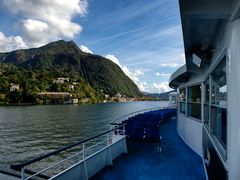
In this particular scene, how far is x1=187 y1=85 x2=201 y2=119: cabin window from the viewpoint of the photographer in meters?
7.98

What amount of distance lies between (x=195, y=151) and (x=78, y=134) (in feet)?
70.7

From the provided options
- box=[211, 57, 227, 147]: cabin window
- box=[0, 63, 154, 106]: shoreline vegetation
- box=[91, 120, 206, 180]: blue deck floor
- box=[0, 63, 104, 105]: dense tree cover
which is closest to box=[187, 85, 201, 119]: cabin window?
box=[91, 120, 206, 180]: blue deck floor

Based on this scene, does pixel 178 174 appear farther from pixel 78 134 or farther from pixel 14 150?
pixel 78 134

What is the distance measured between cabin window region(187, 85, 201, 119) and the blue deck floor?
126cm

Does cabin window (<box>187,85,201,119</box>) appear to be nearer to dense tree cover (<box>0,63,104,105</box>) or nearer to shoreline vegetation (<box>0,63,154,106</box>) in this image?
shoreline vegetation (<box>0,63,154,106</box>)

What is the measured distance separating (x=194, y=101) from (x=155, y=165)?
325 cm

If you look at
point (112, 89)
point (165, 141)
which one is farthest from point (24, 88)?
point (165, 141)

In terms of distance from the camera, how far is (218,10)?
7.40 ft


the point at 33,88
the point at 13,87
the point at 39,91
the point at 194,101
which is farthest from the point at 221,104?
the point at 33,88

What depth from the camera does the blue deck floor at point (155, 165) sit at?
5480 millimetres

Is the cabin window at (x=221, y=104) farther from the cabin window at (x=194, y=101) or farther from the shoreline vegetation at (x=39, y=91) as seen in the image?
the shoreline vegetation at (x=39, y=91)

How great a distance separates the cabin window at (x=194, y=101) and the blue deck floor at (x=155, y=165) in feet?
4.14

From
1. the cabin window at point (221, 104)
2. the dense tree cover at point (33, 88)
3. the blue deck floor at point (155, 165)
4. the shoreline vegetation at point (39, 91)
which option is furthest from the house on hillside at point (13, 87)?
the cabin window at point (221, 104)

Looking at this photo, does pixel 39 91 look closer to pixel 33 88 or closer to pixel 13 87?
pixel 33 88
